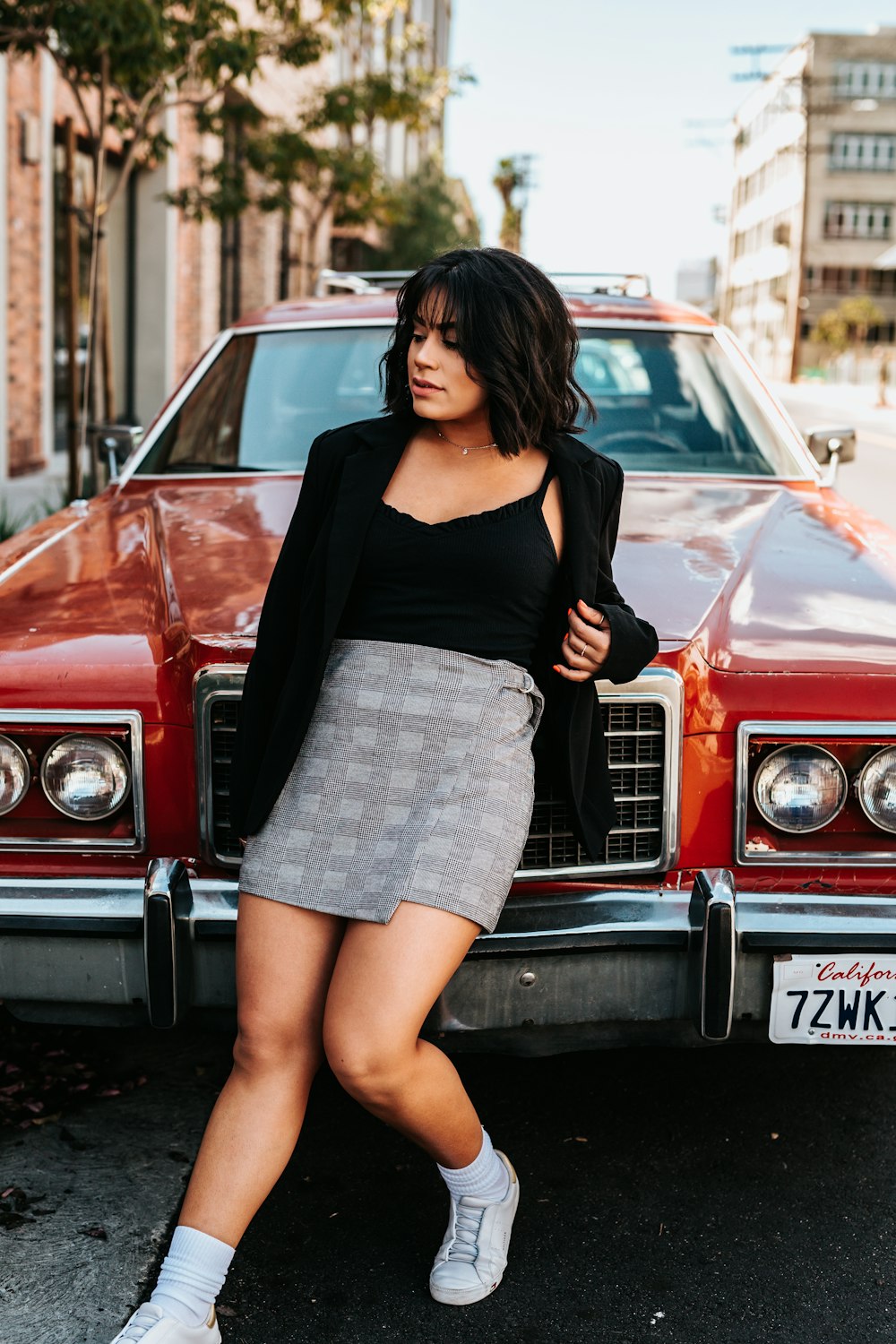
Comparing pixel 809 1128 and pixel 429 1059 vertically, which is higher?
pixel 429 1059

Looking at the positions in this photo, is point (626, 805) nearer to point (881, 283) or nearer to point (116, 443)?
point (116, 443)

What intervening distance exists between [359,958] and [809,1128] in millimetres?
1544

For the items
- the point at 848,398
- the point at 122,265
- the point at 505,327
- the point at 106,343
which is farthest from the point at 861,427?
the point at 505,327

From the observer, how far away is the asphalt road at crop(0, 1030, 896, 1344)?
8.69ft

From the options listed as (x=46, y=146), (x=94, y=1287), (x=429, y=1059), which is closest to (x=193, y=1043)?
(x=94, y=1287)

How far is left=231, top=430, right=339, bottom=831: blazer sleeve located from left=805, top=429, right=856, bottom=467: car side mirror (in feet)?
9.12

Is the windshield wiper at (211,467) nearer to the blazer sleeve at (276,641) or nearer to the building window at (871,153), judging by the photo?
the blazer sleeve at (276,641)

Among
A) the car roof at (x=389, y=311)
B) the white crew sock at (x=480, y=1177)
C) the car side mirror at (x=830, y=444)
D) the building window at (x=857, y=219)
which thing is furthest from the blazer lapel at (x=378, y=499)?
the building window at (x=857, y=219)

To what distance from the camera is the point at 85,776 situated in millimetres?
2887

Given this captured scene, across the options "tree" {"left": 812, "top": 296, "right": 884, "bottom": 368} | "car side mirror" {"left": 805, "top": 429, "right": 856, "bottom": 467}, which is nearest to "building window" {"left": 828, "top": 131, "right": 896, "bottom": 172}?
"tree" {"left": 812, "top": 296, "right": 884, "bottom": 368}

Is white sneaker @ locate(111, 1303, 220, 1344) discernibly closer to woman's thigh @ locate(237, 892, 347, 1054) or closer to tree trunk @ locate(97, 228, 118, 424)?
woman's thigh @ locate(237, 892, 347, 1054)

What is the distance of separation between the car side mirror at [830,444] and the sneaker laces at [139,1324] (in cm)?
351

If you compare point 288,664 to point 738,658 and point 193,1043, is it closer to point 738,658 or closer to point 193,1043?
point 738,658

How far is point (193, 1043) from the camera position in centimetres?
383
